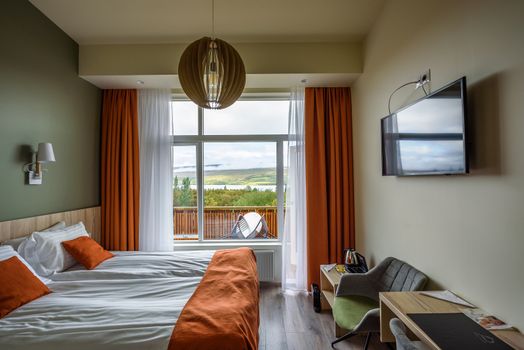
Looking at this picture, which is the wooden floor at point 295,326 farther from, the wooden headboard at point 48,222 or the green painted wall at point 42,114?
the green painted wall at point 42,114

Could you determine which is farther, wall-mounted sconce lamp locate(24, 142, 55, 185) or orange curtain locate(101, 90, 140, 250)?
orange curtain locate(101, 90, 140, 250)

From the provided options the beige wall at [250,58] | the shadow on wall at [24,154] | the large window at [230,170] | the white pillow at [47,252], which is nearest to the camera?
the white pillow at [47,252]

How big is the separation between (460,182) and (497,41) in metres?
0.77

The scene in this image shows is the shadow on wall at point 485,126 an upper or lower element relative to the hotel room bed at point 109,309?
upper

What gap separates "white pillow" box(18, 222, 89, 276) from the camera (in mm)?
2273

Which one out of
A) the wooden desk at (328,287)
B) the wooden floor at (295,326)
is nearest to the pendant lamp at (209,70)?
the wooden desk at (328,287)

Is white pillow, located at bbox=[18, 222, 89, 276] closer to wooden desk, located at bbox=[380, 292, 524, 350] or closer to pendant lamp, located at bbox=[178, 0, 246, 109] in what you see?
pendant lamp, located at bbox=[178, 0, 246, 109]

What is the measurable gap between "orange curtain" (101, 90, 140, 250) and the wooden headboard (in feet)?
0.51

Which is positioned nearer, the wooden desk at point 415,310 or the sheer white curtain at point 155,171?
the wooden desk at point 415,310

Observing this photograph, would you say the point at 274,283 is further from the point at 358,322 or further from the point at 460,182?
the point at 460,182

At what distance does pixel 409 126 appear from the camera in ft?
6.93

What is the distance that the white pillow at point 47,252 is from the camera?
2.27m

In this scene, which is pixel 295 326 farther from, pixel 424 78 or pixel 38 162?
pixel 38 162

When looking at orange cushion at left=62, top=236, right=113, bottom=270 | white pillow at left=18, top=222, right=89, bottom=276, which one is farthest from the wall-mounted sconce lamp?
orange cushion at left=62, top=236, right=113, bottom=270
